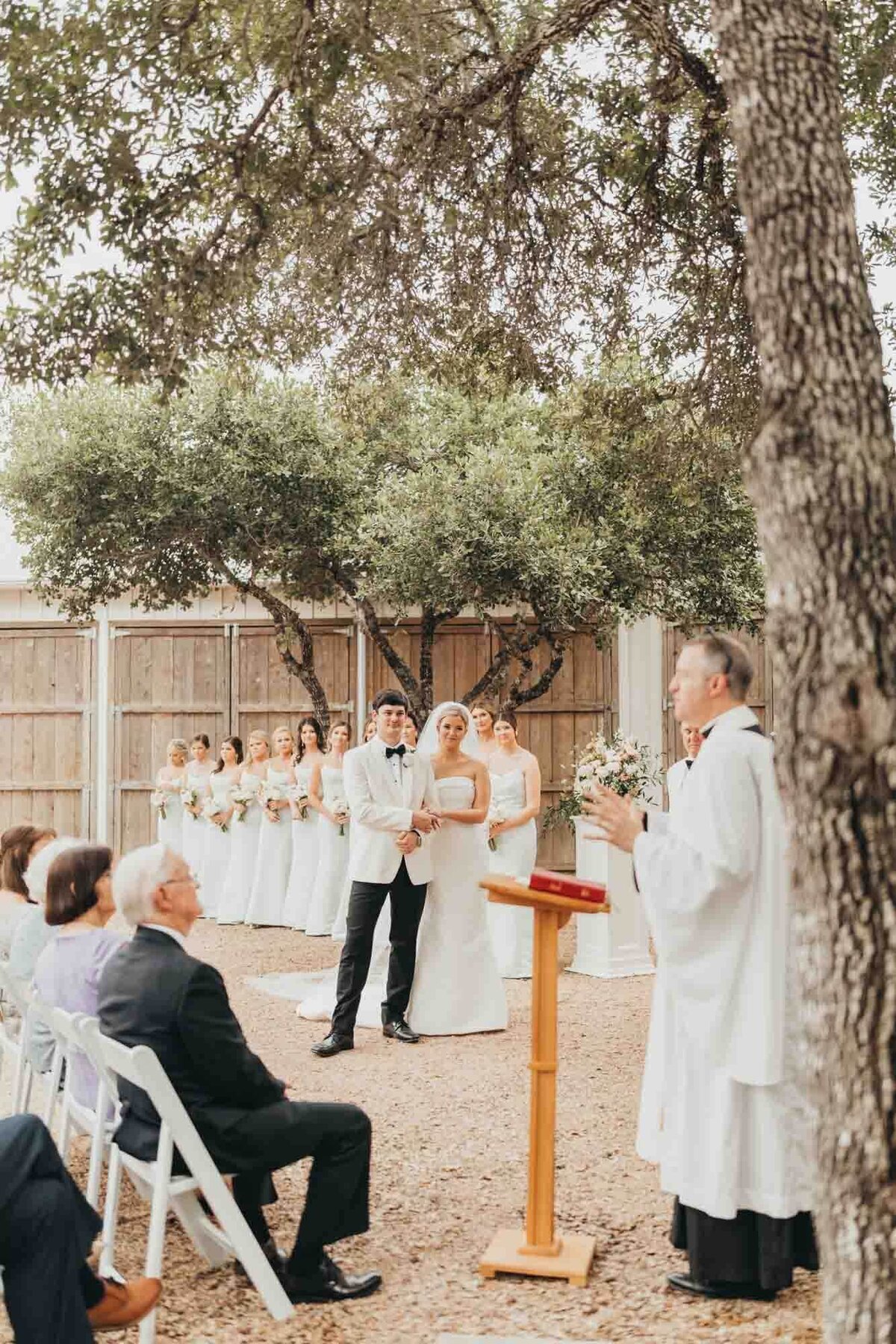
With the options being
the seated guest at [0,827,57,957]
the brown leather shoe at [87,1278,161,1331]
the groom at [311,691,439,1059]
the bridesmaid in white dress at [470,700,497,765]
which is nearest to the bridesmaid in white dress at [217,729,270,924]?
the bridesmaid in white dress at [470,700,497,765]

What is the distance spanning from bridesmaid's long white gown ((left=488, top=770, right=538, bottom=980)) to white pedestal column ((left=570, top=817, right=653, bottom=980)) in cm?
43

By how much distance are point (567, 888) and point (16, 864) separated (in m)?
3.05

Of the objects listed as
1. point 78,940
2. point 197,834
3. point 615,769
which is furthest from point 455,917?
point 197,834

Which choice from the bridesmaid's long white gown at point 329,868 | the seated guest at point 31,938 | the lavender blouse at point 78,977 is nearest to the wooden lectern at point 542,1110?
the lavender blouse at point 78,977

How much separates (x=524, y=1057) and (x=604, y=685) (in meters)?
9.25

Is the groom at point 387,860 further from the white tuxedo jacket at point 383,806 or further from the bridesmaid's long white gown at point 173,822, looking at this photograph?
the bridesmaid's long white gown at point 173,822

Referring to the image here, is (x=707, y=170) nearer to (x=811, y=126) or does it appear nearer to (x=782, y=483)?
(x=811, y=126)

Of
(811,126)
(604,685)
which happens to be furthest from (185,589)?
(811,126)

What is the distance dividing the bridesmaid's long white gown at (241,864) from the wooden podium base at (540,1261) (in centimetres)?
956

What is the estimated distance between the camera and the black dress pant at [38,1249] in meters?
3.22

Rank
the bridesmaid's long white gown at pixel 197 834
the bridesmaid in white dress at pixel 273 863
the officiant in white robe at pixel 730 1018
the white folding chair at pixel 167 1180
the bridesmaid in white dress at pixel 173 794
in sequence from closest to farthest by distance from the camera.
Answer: the white folding chair at pixel 167 1180, the officiant in white robe at pixel 730 1018, the bridesmaid in white dress at pixel 273 863, the bridesmaid's long white gown at pixel 197 834, the bridesmaid in white dress at pixel 173 794

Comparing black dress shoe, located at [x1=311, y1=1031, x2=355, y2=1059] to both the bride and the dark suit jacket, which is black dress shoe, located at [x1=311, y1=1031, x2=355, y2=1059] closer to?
the bride

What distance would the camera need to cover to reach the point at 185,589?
1500 cm

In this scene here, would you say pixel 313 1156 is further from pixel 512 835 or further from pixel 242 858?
pixel 242 858
